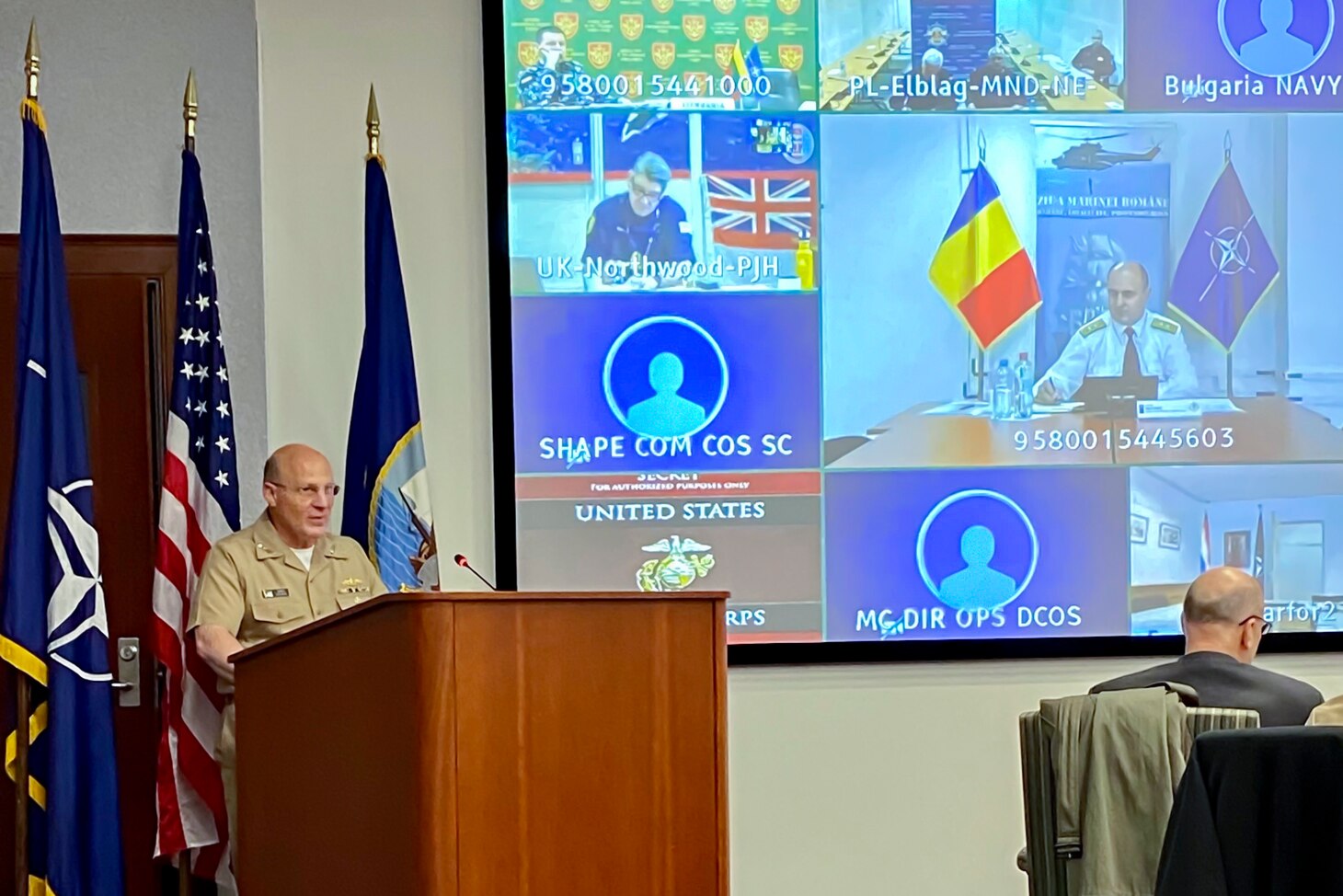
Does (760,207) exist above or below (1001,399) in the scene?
above

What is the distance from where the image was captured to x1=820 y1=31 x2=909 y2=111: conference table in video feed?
16.2 feet

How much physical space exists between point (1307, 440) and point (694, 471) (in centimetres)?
173

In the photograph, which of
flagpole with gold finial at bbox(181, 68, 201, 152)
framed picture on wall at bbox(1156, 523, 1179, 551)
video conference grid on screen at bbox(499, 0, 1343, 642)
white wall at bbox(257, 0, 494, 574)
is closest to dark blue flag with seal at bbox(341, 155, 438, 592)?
white wall at bbox(257, 0, 494, 574)

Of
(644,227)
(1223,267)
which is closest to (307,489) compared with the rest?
(644,227)

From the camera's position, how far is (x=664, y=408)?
4914mm

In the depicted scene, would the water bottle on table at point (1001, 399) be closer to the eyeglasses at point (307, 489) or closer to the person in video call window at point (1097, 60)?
the person in video call window at point (1097, 60)

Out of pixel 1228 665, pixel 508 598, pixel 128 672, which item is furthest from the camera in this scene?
pixel 128 672

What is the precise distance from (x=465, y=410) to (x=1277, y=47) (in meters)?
2.50

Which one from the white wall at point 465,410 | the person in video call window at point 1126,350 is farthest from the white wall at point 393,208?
the person in video call window at point 1126,350

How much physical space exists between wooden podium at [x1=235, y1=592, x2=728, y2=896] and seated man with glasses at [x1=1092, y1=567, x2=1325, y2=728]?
3.09 feet

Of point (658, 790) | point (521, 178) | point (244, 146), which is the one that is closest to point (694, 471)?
point (521, 178)

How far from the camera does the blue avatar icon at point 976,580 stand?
194 inches

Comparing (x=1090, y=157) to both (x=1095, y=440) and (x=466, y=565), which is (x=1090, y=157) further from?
(x=466, y=565)

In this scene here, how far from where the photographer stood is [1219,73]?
499 centimetres
